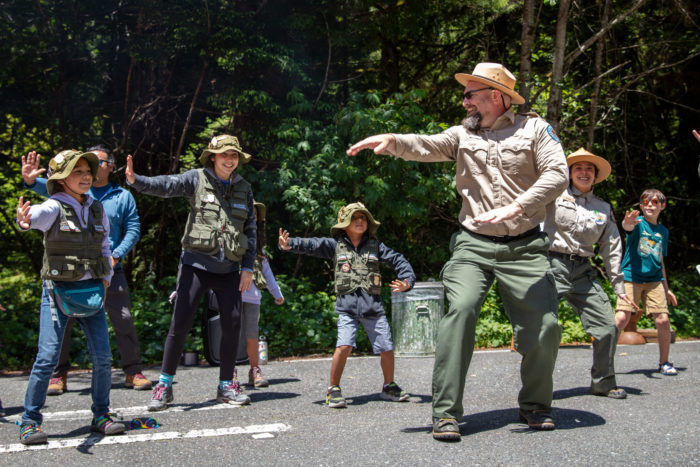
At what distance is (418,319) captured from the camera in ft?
31.1

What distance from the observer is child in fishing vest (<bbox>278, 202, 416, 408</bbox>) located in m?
5.97

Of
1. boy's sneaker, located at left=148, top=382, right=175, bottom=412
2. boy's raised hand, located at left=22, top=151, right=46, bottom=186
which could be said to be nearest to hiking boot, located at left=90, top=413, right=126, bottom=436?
boy's sneaker, located at left=148, top=382, right=175, bottom=412

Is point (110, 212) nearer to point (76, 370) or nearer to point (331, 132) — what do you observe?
point (76, 370)

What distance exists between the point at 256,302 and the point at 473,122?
3.22m

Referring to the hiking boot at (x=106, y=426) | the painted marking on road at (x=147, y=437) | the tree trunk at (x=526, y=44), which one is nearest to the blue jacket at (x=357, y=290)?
the painted marking on road at (x=147, y=437)

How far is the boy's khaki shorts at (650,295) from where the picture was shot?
7.50 m

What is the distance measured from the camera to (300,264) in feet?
39.0

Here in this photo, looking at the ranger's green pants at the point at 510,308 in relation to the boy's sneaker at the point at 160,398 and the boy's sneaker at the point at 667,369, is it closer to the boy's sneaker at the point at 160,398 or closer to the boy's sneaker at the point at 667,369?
the boy's sneaker at the point at 160,398

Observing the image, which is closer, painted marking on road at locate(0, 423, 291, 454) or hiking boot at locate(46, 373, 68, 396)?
painted marking on road at locate(0, 423, 291, 454)

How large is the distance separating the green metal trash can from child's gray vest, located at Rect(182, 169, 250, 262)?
421 cm

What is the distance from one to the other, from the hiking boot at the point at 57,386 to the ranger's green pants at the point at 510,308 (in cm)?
372

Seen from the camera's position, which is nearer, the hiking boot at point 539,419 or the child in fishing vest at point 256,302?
the hiking boot at point 539,419

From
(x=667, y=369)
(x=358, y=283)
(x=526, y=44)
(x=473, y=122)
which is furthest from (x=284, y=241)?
(x=526, y=44)

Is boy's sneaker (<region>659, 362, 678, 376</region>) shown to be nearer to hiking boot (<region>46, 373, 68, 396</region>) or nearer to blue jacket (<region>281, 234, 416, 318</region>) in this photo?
blue jacket (<region>281, 234, 416, 318</region>)
